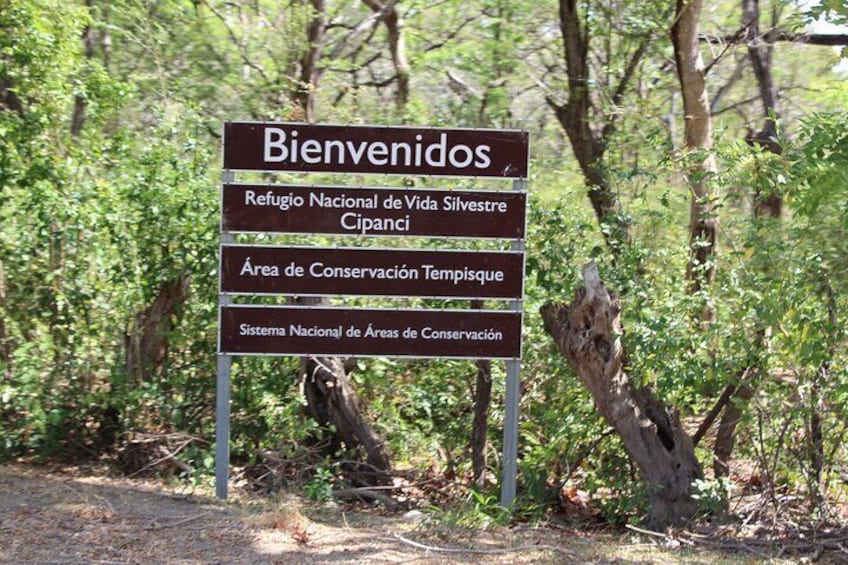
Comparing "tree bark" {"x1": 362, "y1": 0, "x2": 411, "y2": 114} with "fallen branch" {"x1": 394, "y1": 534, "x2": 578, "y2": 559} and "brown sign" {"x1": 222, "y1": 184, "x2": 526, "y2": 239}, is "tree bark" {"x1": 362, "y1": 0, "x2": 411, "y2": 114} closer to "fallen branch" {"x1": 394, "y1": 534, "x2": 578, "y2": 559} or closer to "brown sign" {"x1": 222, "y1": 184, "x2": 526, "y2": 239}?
"brown sign" {"x1": 222, "y1": 184, "x2": 526, "y2": 239}

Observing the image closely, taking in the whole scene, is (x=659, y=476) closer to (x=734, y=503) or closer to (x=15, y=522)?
(x=734, y=503)

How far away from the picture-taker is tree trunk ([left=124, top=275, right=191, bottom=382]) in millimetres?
8227

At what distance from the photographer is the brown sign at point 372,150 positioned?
6906 millimetres

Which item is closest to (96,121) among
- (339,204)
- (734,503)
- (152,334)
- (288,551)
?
(152,334)

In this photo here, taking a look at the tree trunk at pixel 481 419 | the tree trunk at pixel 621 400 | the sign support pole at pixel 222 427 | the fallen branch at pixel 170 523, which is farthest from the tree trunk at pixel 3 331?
the tree trunk at pixel 621 400

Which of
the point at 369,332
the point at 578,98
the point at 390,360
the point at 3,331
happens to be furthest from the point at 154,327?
the point at 578,98

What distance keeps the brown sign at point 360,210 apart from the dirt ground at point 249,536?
189cm

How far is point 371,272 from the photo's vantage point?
7.00m

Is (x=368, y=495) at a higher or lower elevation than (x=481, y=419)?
lower

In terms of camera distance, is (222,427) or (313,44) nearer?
(222,427)

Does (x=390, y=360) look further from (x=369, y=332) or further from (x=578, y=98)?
(x=578, y=98)

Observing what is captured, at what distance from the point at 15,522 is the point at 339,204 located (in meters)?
2.82

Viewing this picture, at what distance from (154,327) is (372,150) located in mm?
2542

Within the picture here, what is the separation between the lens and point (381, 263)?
7012 mm
